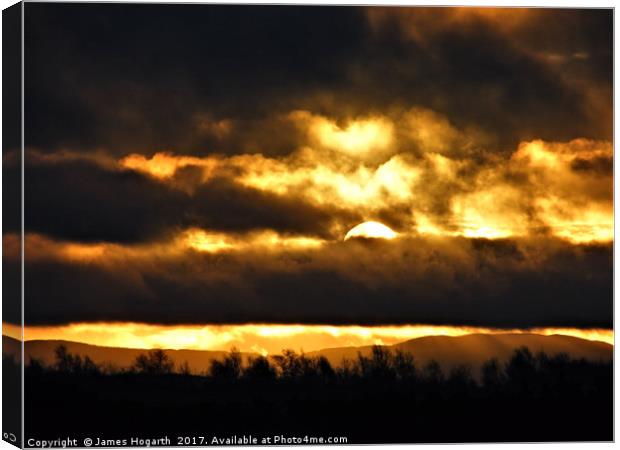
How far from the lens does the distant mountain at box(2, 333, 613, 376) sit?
61.1ft

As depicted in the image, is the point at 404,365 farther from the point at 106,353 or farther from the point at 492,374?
the point at 106,353

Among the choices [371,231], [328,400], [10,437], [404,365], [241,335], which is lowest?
[10,437]

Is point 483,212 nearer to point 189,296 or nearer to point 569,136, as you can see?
point 569,136

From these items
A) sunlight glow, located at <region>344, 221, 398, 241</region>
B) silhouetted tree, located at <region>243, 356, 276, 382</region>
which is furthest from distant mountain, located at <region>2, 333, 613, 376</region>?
sunlight glow, located at <region>344, 221, 398, 241</region>

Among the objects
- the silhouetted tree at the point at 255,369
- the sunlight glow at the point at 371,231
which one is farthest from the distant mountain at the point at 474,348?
the sunlight glow at the point at 371,231

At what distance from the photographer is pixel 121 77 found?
1864cm

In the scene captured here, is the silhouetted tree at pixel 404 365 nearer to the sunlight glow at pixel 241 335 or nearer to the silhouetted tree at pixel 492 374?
the sunlight glow at pixel 241 335

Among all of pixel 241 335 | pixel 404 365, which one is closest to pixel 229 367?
pixel 241 335

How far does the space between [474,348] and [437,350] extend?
17.2 inches

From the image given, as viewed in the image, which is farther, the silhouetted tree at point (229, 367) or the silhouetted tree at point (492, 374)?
the silhouetted tree at point (492, 374)

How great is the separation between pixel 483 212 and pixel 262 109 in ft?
9.15

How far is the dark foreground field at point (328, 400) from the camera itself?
18.6 m

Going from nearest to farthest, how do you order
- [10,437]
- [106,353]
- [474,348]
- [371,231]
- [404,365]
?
[106,353] < [10,437] < [371,231] < [404,365] < [474,348]

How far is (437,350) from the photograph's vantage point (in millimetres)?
19234
